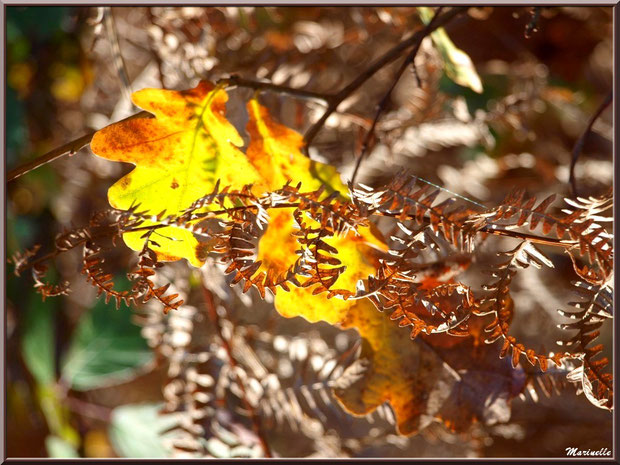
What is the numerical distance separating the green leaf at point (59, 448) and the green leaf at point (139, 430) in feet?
0.29

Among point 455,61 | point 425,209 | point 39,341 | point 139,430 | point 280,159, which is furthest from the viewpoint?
point 39,341

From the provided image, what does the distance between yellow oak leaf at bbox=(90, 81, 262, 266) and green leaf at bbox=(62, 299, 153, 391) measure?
16.6 inches

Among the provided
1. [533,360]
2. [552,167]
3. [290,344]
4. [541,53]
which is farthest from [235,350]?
[541,53]

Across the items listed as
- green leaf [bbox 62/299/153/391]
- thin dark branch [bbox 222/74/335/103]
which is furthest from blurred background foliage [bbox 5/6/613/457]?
thin dark branch [bbox 222/74/335/103]

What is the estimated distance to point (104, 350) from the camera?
880 millimetres

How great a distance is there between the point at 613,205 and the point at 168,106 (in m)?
0.39

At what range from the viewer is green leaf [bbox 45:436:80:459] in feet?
3.04

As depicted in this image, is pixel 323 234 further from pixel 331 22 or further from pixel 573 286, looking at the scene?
pixel 331 22

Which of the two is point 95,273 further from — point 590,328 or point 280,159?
point 590,328

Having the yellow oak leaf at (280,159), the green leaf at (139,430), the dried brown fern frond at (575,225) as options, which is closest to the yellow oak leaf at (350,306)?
the yellow oak leaf at (280,159)

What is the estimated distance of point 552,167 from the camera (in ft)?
3.30

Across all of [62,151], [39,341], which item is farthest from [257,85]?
[39,341]

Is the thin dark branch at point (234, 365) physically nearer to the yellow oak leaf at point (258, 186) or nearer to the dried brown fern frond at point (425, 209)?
the yellow oak leaf at point (258, 186)

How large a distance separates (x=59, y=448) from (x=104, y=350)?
0.20 meters
